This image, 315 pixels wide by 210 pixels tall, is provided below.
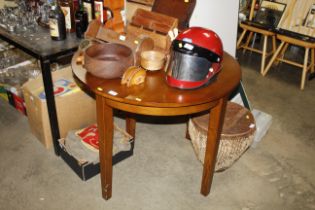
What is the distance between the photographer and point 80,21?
1.91m

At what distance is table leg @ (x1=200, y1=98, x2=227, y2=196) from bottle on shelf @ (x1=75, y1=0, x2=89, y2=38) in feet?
3.09

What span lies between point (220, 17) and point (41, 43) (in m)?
1.17

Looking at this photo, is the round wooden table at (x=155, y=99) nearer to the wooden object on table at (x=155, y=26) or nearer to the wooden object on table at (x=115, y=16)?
the wooden object on table at (x=155, y=26)

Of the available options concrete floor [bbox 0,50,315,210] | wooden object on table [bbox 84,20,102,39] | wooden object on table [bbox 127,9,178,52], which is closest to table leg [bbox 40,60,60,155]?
concrete floor [bbox 0,50,315,210]

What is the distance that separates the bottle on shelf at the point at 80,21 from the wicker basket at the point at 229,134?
0.84m

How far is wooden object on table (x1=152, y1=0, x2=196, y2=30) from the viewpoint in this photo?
1.84 m

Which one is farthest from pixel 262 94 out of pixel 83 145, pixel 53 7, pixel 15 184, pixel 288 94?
pixel 15 184

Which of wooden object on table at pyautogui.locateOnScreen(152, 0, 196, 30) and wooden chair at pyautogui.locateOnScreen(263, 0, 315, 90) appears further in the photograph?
wooden chair at pyautogui.locateOnScreen(263, 0, 315, 90)

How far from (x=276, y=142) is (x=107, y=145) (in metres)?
1.37

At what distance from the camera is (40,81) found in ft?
7.06

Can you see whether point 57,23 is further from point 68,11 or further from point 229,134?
point 229,134

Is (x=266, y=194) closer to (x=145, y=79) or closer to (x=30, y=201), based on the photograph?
(x=145, y=79)

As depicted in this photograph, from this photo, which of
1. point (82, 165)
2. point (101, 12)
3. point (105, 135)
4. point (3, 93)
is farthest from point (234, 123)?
point (3, 93)

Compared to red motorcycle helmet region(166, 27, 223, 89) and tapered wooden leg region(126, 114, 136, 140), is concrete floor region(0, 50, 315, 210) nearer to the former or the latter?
tapered wooden leg region(126, 114, 136, 140)
